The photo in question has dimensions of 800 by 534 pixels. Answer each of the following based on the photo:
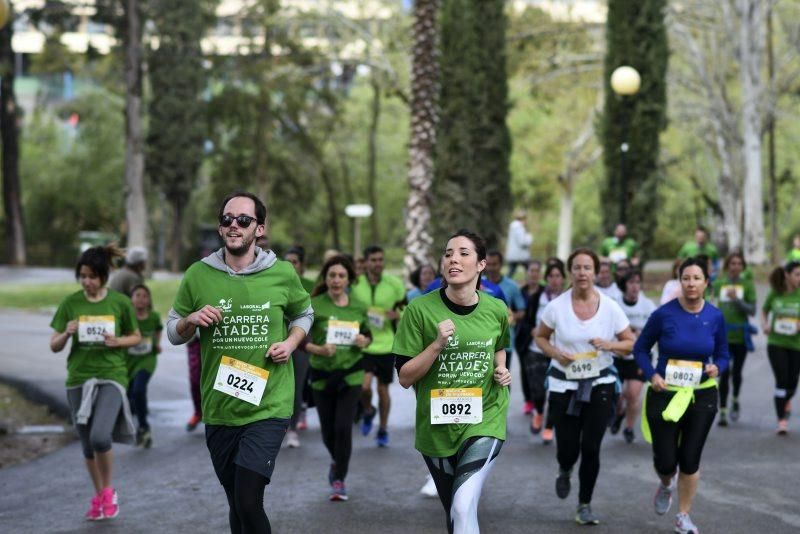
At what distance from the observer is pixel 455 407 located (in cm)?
629

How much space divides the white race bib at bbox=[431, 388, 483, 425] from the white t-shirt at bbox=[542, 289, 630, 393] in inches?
88.1

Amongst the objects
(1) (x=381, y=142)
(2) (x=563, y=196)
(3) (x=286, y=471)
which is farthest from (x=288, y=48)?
(3) (x=286, y=471)

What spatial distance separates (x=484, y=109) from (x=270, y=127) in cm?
2547

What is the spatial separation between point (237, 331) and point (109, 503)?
2972 mm

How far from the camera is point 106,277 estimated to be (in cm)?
893

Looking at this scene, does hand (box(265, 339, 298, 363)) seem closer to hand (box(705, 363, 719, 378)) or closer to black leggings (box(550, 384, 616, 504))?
black leggings (box(550, 384, 616, 504))

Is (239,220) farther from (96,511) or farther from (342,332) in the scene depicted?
(342,332)

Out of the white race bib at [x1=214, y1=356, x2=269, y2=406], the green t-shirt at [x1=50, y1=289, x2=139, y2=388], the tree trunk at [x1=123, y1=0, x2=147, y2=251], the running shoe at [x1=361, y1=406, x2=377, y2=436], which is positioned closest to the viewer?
the white race bib at [x1=214, y1=356, x2=269, y2=406]

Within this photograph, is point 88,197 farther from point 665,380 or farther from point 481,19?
point 665,380

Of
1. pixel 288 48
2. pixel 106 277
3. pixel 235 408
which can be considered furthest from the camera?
pixel 288 48

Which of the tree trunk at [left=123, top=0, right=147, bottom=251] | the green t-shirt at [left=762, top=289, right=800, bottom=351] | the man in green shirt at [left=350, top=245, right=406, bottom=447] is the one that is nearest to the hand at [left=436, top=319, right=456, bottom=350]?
the man in green shirt at [left=350, top=245, right=406, bottom=447]

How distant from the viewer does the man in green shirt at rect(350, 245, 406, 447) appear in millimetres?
12031

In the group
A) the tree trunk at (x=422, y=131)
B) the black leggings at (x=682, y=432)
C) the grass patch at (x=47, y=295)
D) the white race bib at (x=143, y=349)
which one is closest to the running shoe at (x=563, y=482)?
the black leggings at (x=682, y=432)

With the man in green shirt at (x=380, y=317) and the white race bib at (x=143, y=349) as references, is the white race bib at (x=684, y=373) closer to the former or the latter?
A: the man in green shirt at (x=380, y=317)
